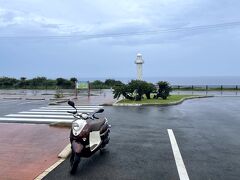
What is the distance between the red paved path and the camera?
24.4ft

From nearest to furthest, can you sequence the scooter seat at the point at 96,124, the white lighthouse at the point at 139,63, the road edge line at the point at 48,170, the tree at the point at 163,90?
the road edge line at the point at 48,170 → the scooter seat at the point at 96,124 → the tree at the point at 163,90 → the white lighthouse at the point at 139,63

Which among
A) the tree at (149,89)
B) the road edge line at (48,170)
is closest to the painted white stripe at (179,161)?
the road edge line at (48,170)

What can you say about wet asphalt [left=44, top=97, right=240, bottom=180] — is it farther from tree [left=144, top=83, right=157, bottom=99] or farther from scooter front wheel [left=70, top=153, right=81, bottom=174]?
tree [left=144, top=83, right=157, bottom=99]

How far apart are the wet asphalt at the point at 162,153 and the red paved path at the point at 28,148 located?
569 mm

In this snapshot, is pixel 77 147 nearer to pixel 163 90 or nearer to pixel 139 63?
pixel 163 90

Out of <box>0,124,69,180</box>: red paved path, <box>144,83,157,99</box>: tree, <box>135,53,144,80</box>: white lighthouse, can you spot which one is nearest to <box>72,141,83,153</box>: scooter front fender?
<box>0,124,69,180</box>: red paved path

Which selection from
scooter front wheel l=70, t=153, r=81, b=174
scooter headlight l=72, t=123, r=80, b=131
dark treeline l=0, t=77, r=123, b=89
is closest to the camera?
scooter front wheel l=70, t=153, r=81, b=174

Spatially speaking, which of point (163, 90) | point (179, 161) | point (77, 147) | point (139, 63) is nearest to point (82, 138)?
point (77, 147)

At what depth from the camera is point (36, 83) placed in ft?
172

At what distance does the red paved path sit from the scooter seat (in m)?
1.24

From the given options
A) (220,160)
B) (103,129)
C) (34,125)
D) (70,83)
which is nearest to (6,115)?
(34,125)

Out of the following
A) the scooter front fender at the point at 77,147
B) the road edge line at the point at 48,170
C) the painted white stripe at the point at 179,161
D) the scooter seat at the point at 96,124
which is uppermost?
the scooter seat at the point at 96,124

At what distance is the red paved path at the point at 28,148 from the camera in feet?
24.4

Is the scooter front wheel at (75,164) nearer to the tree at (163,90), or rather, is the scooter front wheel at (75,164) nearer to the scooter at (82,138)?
the scooter at (82,138)
